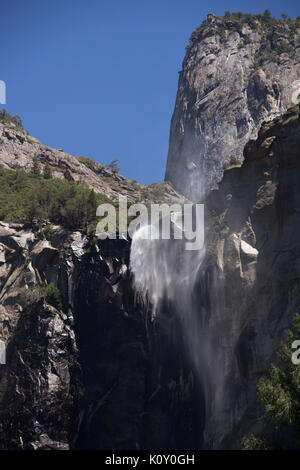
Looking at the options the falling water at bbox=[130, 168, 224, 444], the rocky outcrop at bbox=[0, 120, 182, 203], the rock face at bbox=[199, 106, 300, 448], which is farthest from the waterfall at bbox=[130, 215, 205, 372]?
the rocky outcrop at bbox=[0, 120, 182, 203]

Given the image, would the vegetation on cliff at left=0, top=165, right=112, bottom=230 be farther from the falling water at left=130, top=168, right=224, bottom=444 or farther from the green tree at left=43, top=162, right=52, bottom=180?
the green tree at left=43, top=162, right=52, bottom=180

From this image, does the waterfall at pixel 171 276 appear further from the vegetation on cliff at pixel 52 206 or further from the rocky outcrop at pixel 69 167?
the rocky outcrop at pixel 69 167

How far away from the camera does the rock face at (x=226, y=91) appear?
94.9 m

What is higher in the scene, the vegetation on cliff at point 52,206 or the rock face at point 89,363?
the vegetation on cliff at point 52,206

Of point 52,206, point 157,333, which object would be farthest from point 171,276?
point 52,206

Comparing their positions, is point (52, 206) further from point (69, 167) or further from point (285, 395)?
point (285, 395)

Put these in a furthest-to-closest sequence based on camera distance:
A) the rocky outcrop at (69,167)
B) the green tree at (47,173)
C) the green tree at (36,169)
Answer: the rocky outcrop at (69,167), the green tree at (47,173), the green tree at (36,169)

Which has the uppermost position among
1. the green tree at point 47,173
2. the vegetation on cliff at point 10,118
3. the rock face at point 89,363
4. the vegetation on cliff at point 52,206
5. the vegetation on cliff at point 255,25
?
the vegetation on cliff at point 255,25

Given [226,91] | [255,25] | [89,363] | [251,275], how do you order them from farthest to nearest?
[255,25]
[226,91]
[89,363]
[251,275]

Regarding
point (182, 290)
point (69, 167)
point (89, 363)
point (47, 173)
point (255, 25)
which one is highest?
point (255, 25)

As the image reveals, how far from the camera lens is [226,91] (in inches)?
4013

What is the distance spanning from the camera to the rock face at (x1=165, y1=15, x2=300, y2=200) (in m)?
94.9

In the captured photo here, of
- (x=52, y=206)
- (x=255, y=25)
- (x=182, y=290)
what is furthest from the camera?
(x=255, y=25)

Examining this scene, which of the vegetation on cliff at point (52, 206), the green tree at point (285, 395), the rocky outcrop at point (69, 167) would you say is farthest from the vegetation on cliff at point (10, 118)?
the green tree at point (285, 395)
